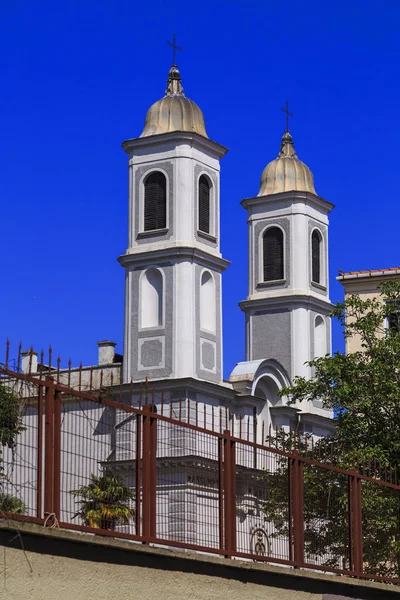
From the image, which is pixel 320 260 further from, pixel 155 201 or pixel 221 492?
pixel 221 492

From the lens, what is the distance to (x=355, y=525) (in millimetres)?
15477

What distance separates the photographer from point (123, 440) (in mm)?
11453

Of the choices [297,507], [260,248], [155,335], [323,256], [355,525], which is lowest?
[355,525]

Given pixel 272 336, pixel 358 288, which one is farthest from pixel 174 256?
pixel 272 336

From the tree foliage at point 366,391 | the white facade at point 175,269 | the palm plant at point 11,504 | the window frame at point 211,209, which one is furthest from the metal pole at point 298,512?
the window frame at point 211,209

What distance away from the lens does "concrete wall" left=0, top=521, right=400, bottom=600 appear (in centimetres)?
970

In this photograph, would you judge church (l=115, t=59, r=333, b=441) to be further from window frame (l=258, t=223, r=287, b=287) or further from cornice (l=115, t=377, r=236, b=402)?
window frame (l=258, t=223, r=287, b=287)

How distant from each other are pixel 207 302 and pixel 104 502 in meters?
50.1

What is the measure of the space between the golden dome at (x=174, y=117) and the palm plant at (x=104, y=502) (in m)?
49.2

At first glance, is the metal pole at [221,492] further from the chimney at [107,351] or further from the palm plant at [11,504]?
the chimney at [107,351]

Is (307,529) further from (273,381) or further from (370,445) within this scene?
(273,381)

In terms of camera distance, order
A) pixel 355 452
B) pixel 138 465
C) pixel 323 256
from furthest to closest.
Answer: pixel 323 256, pixel 355 452, pixel 138 465

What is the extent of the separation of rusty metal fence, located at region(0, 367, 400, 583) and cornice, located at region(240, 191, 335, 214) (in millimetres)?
53278

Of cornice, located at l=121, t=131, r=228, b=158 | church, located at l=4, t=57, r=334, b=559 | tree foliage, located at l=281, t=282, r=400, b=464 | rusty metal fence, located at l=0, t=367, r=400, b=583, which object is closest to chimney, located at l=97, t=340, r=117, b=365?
church, located at l=4, t=57, r=334, b=559
